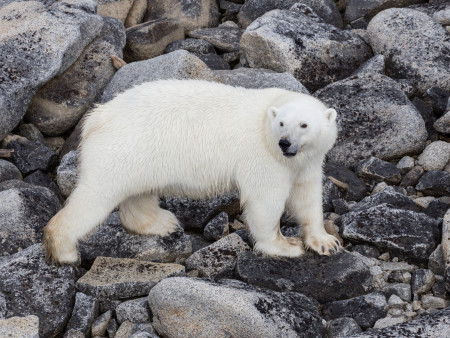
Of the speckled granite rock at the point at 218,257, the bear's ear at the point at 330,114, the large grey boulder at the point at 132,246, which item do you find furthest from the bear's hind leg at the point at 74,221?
the bear's ear at the point at 330,114

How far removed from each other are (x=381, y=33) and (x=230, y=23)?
2.54 metres

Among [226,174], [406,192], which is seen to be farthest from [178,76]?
[406,192]

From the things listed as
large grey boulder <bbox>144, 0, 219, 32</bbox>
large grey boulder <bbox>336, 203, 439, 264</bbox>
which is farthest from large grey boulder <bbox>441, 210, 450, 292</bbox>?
large grey boulder <bbox>144, 0, 219, 32</bbox>

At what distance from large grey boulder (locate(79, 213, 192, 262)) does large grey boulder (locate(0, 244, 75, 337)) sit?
50 centimetres

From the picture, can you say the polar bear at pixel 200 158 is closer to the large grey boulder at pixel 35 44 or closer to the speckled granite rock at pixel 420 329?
the speckled granite rock at pixel 420 329

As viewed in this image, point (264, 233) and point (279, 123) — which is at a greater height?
point (279, 123)

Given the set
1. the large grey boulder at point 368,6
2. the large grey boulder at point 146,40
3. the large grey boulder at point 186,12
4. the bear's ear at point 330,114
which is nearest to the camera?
the bear's ear at point 330,114

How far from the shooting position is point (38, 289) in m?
5.68

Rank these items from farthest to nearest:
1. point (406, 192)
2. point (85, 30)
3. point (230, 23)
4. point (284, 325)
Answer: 1. point (230, 23)
2. point (85, 30)
3. point (406, 192)
4. point (284, 325)

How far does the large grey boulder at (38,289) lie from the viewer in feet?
18.1

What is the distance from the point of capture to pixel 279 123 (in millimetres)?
5652

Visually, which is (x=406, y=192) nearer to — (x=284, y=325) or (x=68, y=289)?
(x=284, y=325)

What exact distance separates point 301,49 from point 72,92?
Answer: 9.23 ft

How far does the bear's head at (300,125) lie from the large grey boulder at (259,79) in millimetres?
2168
